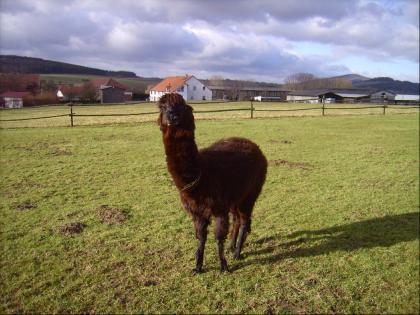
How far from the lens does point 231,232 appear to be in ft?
15.5

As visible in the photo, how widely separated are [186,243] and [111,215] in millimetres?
1567

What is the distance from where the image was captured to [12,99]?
62.6 ft

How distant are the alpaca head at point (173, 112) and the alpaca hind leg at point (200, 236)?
118 centimetres

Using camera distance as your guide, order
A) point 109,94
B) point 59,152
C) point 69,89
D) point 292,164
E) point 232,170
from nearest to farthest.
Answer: point 232,170, point 292,164, point 59,152, point 69,89, point 109,94

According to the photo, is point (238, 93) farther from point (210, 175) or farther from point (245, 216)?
point (210, 175)

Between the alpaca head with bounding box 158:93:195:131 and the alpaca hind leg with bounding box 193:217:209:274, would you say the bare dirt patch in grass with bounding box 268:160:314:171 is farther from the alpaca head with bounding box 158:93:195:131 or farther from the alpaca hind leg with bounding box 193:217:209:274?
the alpaca head with bounding box 158:93:195:131

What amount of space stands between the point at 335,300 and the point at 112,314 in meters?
2.21

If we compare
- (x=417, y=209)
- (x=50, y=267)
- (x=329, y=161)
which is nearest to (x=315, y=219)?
(x=417, y=209)

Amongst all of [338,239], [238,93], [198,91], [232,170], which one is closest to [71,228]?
[232,170]

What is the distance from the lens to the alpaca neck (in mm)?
3281

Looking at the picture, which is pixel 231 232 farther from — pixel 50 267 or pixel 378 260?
pixel 50 267

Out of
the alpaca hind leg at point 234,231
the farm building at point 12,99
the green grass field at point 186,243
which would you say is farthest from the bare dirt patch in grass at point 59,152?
the farm building at point 12,99

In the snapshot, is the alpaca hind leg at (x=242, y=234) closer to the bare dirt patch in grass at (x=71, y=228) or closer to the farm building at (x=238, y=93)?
the bare dirt patch in grass at (x=71, y=228)

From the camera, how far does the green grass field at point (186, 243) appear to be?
11.5 feet
